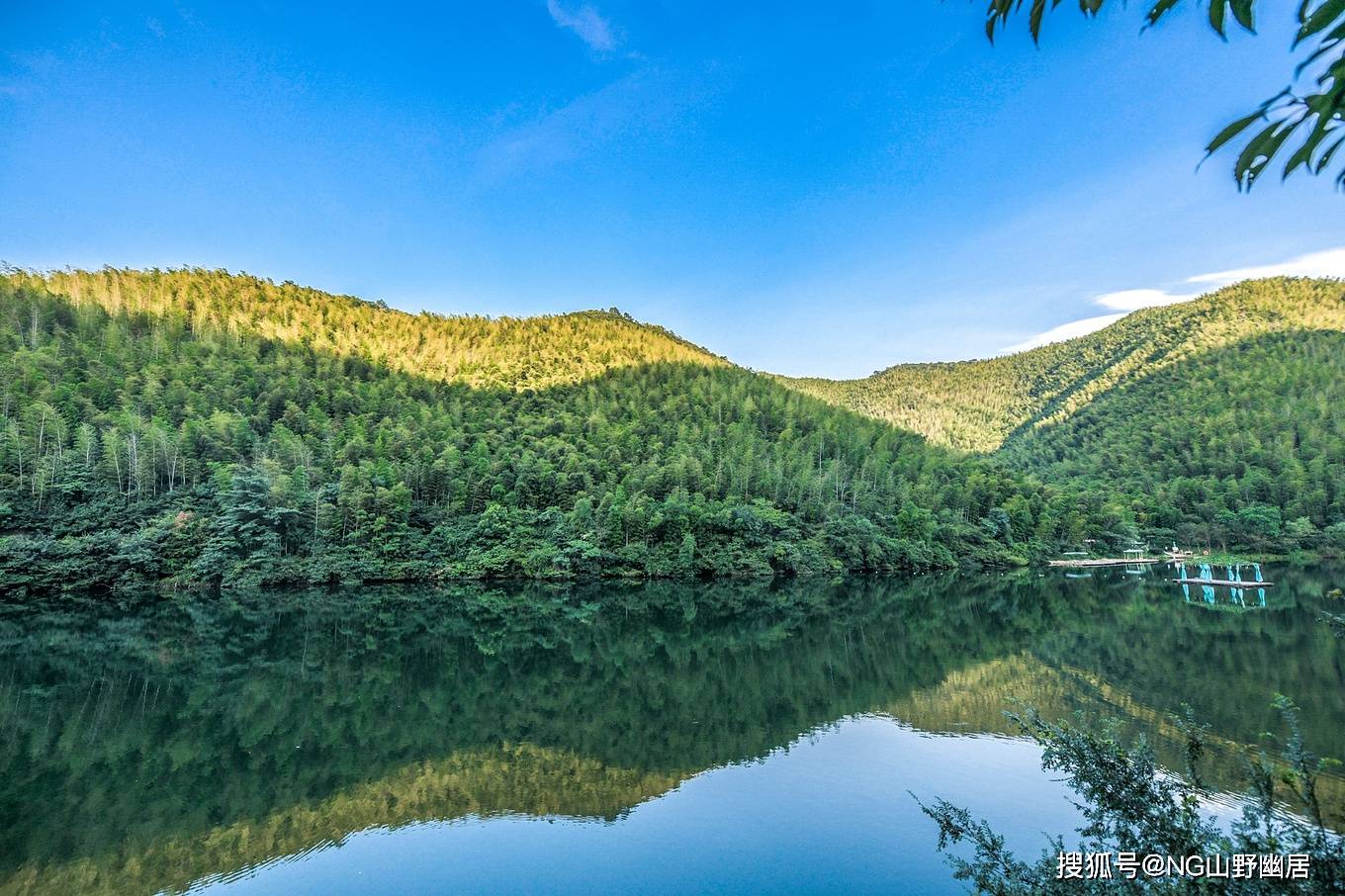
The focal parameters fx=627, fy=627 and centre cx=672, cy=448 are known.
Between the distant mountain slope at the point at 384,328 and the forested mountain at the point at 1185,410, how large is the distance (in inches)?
1878

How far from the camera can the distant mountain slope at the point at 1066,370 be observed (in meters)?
92.2

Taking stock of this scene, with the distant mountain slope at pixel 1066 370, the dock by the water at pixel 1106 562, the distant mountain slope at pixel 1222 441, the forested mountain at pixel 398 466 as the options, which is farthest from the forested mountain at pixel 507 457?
the distant mountain slope at pixel 1066 370

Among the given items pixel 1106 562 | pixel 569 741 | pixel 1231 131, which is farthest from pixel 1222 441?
pixel 1231 131

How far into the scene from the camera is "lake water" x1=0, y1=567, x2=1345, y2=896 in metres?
6.56

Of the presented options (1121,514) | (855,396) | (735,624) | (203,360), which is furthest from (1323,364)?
(203,360)

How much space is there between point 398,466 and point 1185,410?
277 ft

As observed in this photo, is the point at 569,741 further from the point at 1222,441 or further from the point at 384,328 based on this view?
the point at 1222,441

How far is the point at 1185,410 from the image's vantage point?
73250 mm

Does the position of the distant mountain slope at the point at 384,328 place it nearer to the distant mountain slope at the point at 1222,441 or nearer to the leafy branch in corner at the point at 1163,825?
the distant mountain slope at the point at 1222,441

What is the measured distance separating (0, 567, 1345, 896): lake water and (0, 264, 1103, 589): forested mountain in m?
11.7

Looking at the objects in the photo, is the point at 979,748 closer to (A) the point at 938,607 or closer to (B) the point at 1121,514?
(A) the point at 938,607

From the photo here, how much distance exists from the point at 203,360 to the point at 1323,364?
11320 cm

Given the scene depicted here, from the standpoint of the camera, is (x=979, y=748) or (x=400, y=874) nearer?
(x=400, y=874)

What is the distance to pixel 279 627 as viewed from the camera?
19.5 metres
